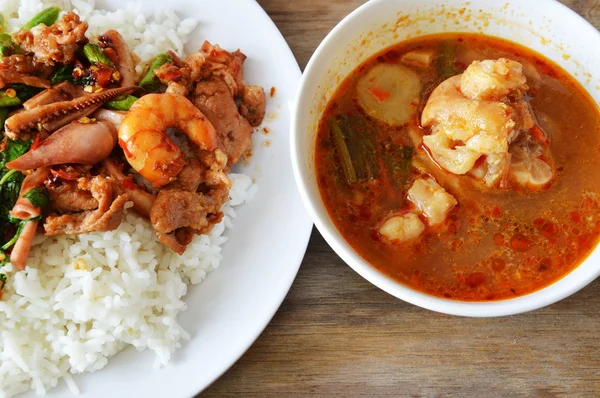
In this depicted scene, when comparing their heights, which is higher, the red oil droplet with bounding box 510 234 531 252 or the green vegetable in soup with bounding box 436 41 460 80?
the green vegetable in soup with bounding box 436 41 460 80

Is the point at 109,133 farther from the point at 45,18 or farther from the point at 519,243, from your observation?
the point at 519,243

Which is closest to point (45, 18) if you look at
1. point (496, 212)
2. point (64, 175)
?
point (64, 175)

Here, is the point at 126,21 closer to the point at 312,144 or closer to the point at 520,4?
the point at 312,144

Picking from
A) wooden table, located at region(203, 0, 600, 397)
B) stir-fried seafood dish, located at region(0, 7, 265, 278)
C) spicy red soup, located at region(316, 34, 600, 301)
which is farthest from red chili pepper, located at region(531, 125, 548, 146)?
stir-fried seafood dish, located at region(0, 7, 265, 278)

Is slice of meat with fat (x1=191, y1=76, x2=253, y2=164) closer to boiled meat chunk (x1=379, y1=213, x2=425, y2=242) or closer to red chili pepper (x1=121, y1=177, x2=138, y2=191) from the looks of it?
red chili pepper (x1=121, y1=177, x2=138, y2=191)

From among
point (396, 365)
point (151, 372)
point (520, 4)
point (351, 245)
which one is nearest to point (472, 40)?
point (520, 4)

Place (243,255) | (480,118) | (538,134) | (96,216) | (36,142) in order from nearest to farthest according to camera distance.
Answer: (480,118)
(538,134)
(96,216)
(36,142)
(243,255)
